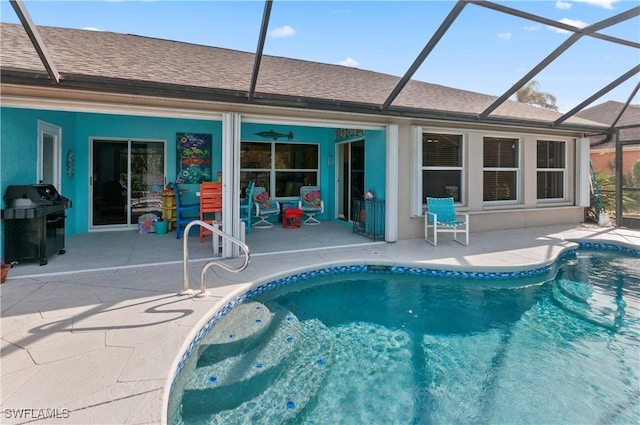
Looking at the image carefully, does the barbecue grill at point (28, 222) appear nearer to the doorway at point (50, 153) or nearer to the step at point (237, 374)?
the doorway at point (50, 153)

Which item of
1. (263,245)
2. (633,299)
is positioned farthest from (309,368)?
(633,299)

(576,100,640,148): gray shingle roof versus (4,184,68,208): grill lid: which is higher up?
(576,100,640,148): gray shingle roof

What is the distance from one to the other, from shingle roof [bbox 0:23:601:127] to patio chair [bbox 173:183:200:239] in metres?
2.69

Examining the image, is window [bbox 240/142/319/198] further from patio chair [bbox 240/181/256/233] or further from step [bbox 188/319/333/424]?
step [bbox 188/319/333/424]

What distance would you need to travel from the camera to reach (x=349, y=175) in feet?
30.9

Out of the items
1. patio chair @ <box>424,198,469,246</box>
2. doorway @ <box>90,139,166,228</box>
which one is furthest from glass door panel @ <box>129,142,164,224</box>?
patio chair @ <box>424,198,469,246</box>

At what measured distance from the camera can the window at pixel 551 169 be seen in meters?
9.46

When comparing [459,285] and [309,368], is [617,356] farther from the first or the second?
[309,368]

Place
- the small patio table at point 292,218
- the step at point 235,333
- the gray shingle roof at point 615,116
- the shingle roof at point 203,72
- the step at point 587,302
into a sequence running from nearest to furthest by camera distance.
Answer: the step at point 235,333
the step at point 587,302
the shingle roof at point 203,72
the small patio table at point 292,218
the gray shingle roof at point 615,116

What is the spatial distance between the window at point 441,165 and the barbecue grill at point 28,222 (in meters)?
7.48

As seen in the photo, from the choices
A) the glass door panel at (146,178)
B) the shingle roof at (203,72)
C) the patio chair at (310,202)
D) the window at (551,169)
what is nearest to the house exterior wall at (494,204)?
the window at (551,169)

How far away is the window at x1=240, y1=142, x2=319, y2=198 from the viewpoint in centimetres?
965

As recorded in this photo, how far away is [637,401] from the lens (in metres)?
2.78

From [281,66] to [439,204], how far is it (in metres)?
5.35
